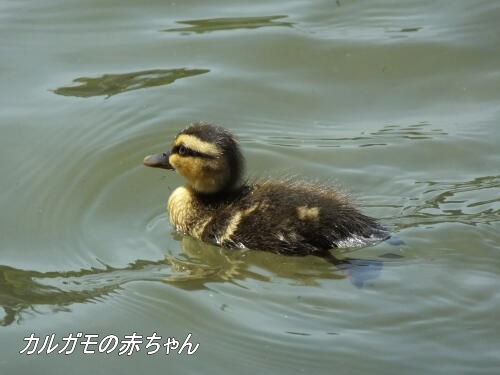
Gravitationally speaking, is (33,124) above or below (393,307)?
above

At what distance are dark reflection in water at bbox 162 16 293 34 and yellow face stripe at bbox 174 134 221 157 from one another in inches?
97.2

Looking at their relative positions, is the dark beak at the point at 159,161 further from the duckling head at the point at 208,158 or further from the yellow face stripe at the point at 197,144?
Answer: the yellow face stripe at the point at 197,144

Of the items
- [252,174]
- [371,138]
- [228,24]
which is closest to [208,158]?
[252,174]

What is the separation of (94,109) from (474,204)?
2.69 m

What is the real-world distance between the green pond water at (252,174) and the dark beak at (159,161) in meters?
0.29

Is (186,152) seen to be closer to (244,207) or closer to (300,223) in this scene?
(244,207)

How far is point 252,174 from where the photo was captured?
681 centimetres

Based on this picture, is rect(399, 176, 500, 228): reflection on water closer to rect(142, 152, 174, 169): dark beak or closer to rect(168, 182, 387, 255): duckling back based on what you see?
rect(168, 182, 387, 255): duckling back

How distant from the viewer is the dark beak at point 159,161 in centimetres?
646

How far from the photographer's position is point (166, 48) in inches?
327

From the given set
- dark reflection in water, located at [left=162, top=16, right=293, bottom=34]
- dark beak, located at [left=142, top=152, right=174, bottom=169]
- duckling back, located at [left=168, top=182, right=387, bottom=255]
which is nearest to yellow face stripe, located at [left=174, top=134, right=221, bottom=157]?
dark beak, located at [left=142, top=152, right=174, bottom=169]

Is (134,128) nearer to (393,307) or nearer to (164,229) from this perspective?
(164,229)

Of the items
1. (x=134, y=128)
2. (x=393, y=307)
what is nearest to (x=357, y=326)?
(x=393, y=307)

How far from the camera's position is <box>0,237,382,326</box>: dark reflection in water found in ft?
18.5
